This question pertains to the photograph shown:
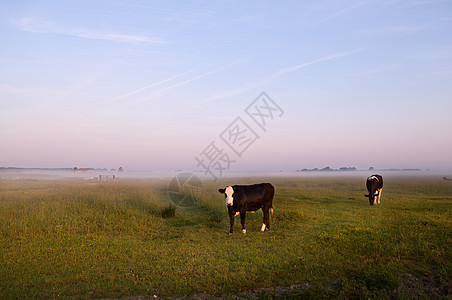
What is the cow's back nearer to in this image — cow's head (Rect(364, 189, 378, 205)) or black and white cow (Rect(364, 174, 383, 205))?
cow's head (Rect(364, 189, 378, 205))

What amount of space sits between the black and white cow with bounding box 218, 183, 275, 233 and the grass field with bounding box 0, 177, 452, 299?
778mm

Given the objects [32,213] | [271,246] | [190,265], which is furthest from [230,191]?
[32,213]

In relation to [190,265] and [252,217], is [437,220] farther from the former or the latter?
[190,265]

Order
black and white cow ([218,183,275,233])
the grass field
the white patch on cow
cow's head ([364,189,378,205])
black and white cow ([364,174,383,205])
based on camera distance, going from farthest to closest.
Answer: black and white cow ([364,174,383,205])
cow's head ([364,189,378,205])
black and white cow ([218,183,275,233])
the white patch on cow
the grass field

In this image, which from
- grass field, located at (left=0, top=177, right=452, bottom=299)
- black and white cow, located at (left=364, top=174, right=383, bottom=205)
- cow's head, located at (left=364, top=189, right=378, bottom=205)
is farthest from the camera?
black and white cow, located at (left=364, top=174, right=383, bottom=205)

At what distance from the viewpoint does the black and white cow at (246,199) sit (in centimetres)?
1472

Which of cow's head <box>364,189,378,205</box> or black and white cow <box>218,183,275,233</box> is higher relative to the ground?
black and white cow <box>218,183,275,233</box>

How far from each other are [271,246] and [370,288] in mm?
4339

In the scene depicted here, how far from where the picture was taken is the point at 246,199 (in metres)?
15.0

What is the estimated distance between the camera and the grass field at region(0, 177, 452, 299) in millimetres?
7914

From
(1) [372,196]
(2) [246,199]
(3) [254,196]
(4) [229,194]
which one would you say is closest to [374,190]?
(1) [372,196]

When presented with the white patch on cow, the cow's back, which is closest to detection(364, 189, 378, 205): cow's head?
the cow's back

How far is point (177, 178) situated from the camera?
3653cm

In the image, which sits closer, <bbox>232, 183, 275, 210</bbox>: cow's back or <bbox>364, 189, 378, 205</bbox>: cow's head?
<bbox>232, 183, 275, 210</bbox>: cow's back
